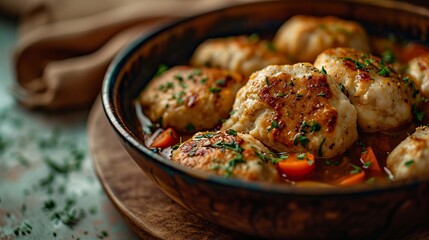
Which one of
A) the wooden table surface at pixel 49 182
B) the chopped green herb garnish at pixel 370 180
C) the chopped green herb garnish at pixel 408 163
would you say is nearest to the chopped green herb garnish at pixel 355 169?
the chopped green herb garnish at pixel 370 180

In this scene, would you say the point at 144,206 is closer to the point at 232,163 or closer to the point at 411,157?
the point at 232,163

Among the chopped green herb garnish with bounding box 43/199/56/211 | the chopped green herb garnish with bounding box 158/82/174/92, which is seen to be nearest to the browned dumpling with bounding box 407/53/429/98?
the chopped green herb garnish with bounding box 158/82/174/92

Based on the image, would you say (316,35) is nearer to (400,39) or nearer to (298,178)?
(400,39)

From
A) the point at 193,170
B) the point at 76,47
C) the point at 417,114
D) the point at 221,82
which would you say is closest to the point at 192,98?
the point at 221,82

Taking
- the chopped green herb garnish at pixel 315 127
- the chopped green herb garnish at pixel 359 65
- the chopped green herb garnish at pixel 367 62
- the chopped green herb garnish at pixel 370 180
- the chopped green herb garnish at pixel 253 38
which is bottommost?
the chopped green herb garnish at pixel 370 180

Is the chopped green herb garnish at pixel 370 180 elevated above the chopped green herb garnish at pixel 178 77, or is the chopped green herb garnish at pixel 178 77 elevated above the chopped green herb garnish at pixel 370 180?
the chopped green herb garnish at pixel 178 77

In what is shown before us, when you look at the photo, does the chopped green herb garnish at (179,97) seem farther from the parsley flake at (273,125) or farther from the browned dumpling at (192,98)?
the parsley flake at (273,125)
